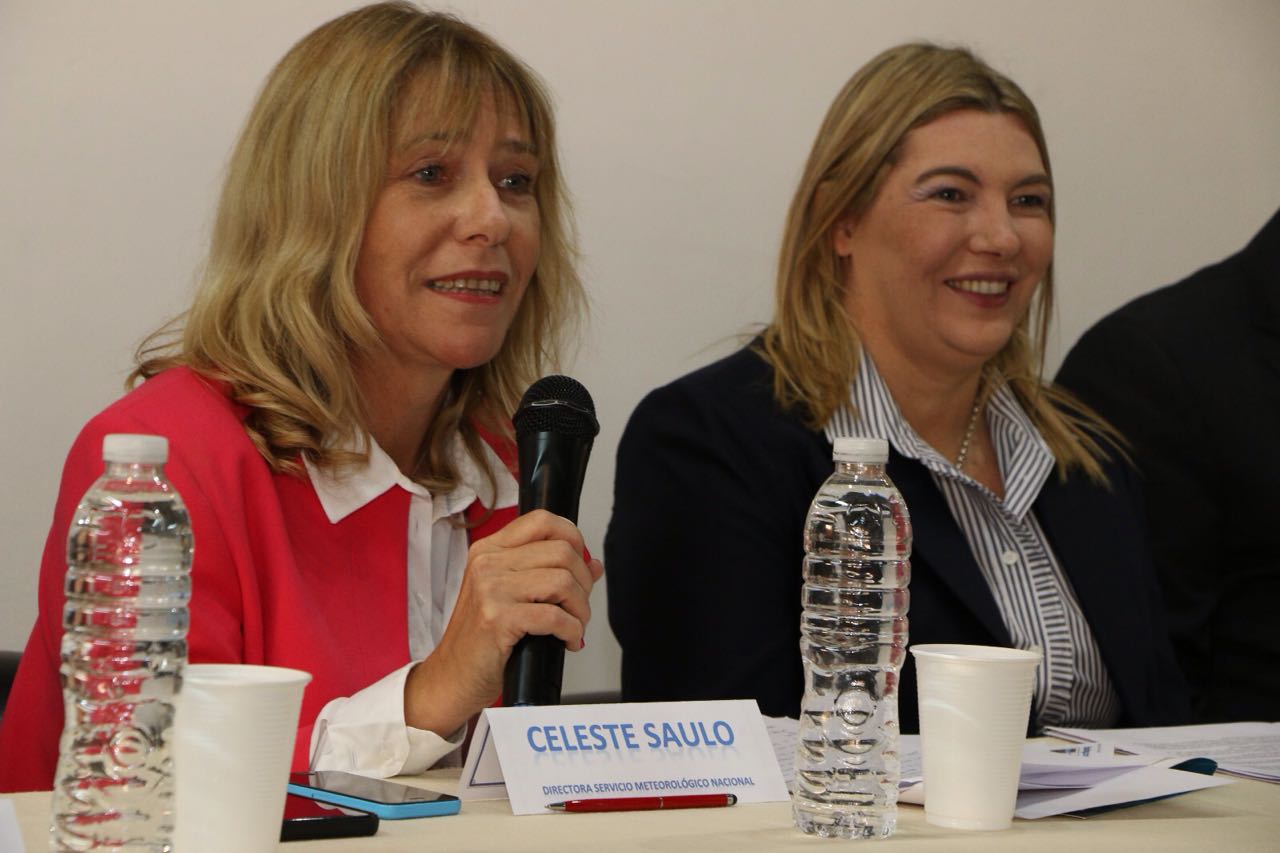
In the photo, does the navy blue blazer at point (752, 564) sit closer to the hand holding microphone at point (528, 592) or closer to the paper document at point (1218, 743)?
the paper document at point (1218, 743)

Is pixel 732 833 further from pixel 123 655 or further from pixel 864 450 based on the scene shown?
pixel 123 655

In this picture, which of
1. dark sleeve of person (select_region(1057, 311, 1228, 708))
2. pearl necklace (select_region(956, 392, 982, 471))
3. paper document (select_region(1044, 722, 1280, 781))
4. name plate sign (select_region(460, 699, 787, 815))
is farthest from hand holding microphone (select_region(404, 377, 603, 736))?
dark sleeve of person (select_region(1057, 311, 1228, 708))

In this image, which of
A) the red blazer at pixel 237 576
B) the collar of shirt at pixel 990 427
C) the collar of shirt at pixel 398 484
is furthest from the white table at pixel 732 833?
the collar of shirt at pixel 990 427

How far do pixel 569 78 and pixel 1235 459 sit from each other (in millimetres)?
1345

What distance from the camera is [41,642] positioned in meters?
1.73

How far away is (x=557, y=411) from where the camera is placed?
59.0 inches

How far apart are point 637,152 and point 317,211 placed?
87 centimetres

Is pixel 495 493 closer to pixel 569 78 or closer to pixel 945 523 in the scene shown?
pixel 945 523

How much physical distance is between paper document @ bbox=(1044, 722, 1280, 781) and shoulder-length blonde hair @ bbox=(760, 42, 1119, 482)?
0.74 m

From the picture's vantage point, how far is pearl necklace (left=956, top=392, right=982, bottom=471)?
252 cm

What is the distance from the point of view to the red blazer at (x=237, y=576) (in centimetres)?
163

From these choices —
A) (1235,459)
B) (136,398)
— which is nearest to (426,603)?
(136,398)

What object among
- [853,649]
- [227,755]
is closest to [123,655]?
[227,755]

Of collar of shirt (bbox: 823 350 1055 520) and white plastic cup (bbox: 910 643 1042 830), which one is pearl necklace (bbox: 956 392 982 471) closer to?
collar of shirt (bbox: 823 350 1055 520)
